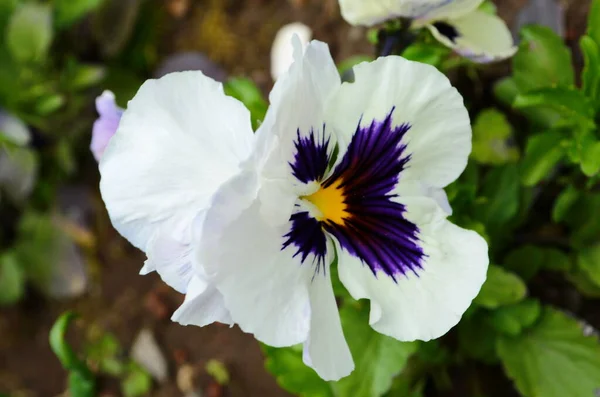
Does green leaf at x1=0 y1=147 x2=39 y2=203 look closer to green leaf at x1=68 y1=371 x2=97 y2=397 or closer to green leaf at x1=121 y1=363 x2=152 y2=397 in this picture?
green leaf at x1=121 y1=363 x2=152 y2=397

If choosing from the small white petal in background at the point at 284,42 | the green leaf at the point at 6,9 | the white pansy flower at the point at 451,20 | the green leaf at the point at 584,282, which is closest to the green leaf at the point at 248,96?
the white pansy flower at the point at 451,20


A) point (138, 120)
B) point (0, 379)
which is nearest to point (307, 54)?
point (138, 120)

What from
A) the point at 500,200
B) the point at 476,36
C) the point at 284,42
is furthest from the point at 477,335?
the point at 284,42

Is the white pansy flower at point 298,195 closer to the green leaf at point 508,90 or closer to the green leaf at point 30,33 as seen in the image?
the green leaf at point 508,90

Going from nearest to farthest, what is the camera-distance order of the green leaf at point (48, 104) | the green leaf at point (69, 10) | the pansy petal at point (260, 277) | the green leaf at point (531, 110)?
the pansy petal at point (260, 277), the green leaf at point (531, 110), the green leaf at point (48, 104), the green leaf at point (69, 10)

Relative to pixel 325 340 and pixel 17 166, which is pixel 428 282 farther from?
pixel 17 166
